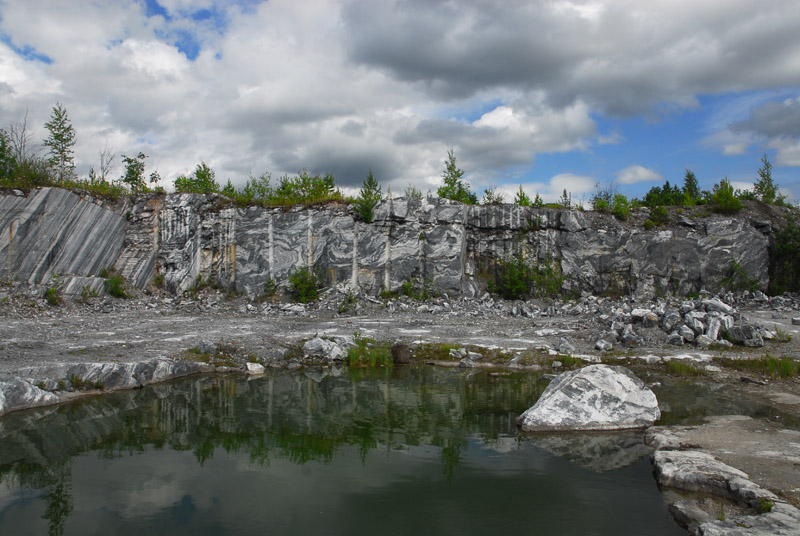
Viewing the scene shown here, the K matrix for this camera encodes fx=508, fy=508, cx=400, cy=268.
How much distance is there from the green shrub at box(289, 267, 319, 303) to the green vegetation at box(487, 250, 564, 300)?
310 inches

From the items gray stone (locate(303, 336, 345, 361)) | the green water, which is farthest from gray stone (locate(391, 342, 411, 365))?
the green water

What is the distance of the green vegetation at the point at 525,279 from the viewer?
2266 centimetres

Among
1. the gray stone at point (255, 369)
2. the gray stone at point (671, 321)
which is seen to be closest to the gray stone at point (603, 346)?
the gray stone at point (671, 321)

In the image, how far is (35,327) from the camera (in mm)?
14125

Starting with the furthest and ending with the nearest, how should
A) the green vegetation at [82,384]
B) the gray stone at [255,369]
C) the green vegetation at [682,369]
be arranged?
the gray stone at [255,369] → the green vegetation at [682,369] → the green vegetation at [82,384]

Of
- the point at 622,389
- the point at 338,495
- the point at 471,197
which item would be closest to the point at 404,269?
the point at 471,197

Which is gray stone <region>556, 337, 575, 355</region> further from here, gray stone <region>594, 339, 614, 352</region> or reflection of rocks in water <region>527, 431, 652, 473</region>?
reflection of rocks in water <region>527, 431, 652, 473</region>

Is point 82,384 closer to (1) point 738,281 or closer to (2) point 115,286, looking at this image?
(2) point 115,286

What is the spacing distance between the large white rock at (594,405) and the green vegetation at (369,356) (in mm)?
5268

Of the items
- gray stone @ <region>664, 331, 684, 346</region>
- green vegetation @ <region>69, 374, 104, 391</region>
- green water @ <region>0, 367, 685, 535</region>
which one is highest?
gray stone @ <region>664, 331, 684, 346</region>

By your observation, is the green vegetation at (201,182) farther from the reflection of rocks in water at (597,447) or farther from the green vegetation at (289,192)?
the reflection of rocks in water at (597,447)

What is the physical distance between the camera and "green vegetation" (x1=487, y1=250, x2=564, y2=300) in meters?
22.7

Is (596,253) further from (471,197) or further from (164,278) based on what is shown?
(164,278)

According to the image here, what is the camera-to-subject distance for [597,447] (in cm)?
717
